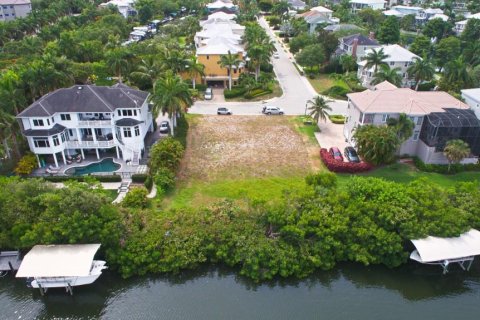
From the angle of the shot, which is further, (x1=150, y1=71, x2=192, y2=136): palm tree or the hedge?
(x1=150, y1=71, x2=192, y2=136): palm tree

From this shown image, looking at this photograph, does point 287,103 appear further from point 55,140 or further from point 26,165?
point 26,165

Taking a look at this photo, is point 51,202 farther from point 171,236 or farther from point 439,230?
point 439,230

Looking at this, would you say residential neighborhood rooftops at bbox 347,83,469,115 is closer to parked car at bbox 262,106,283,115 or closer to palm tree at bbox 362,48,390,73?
parked car at bbox 262,106,283,115

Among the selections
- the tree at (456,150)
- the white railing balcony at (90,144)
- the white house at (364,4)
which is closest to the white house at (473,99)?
the tree at (456,150)

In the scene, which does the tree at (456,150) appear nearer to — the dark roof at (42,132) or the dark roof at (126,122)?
the dark roof at (126,122)

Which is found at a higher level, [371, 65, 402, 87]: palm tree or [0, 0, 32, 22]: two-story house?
[0, 0, 32, 22]: two-story house

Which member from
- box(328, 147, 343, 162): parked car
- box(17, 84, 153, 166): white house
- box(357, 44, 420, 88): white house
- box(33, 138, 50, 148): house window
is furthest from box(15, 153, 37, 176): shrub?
box(357, 44, 420, 88): white house
